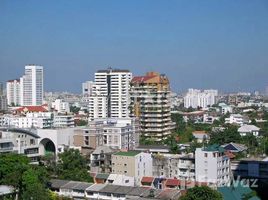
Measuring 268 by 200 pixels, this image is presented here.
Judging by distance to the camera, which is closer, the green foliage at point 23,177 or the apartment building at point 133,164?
the green foliage at point 23,177

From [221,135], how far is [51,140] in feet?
15.7

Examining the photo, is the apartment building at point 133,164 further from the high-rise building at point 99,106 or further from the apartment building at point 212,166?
the high-rise building at point 99,106

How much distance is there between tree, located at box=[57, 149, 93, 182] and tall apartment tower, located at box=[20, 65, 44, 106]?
17.5m

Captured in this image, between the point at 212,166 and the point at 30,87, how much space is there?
2025 centimetres

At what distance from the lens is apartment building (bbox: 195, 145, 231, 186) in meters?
8.72

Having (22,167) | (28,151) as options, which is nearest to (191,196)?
(22,167)

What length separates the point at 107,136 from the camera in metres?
12.7

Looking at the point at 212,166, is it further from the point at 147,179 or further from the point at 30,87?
the point at 30,87

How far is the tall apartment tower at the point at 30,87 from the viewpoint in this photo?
90.3 feet

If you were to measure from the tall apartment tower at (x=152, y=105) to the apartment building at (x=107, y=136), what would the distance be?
1970 mm

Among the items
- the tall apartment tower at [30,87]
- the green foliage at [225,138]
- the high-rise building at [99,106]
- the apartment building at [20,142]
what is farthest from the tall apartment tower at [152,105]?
the tall apartment tower at [30,87]

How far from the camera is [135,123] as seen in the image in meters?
13.9

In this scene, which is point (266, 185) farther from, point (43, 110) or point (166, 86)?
point (43, 110)

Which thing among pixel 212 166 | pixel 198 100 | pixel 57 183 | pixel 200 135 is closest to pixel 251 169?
pixel 212 166
